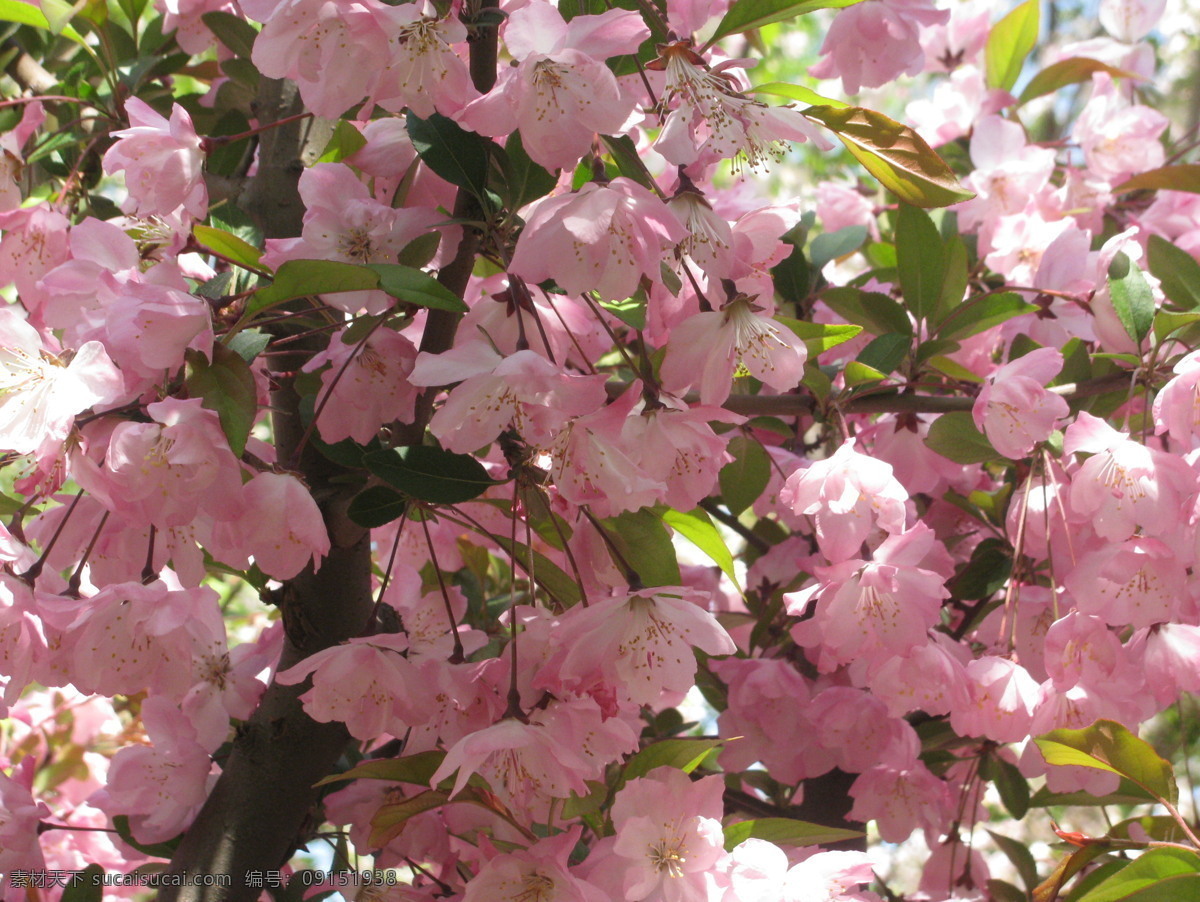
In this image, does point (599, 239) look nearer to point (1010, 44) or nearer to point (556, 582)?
point (556, 582)

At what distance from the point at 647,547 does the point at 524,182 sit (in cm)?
32

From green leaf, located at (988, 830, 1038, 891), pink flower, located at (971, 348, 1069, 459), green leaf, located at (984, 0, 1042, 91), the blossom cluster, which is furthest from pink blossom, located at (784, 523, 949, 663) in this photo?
green leaf, located at (984, 0, 1042, 91)

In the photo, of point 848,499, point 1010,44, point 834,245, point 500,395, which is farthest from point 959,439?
point 1010,44

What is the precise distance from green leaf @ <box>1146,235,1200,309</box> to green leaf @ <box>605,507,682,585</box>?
0.68 m

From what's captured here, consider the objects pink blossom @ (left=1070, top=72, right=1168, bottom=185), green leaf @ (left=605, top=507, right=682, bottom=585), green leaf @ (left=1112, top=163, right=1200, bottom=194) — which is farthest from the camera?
pink blossom @ (left=1070, top=72, right=1168, bottom=185)

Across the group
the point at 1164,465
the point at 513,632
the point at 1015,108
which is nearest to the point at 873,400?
the point at 1164,465

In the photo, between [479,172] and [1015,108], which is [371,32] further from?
[1015,108]

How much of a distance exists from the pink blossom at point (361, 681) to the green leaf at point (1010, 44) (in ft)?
4.81

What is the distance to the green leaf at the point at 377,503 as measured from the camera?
0.86 meters

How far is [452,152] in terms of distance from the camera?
0.78m

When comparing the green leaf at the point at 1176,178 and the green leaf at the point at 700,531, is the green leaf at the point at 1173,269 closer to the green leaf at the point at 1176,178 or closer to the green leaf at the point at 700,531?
the green leaf at the point at 1176,178

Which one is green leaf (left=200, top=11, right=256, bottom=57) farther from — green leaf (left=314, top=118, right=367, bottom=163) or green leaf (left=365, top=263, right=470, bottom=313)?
green leaf (left=365, top=263, right=470, bottom=313)

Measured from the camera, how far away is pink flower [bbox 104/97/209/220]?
0.89 metres

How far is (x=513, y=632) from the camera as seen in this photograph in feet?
2.60
